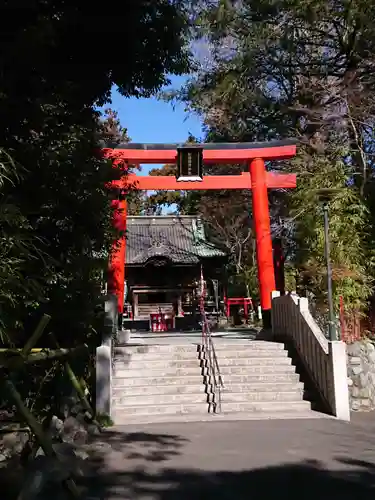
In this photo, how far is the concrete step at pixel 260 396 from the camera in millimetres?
8445

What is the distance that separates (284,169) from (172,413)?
8.43 m

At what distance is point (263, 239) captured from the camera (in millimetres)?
12523

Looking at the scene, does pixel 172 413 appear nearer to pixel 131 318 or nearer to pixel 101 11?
pixel 101 11

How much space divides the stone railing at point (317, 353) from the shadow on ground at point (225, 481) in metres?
2.47

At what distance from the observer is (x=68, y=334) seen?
7.69 m

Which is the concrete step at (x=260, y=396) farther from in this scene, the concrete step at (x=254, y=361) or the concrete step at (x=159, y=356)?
the concrete step at (x=159, y=356)

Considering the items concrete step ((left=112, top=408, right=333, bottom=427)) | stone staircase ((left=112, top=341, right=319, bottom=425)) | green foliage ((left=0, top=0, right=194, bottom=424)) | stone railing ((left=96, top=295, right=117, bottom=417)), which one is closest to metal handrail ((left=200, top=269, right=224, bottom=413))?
stone staircase ((left=112, top=341, right=319, bottom=425))

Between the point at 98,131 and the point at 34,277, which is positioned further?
the point at 98,131

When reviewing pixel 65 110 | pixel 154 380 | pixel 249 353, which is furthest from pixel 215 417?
pixel 65 110

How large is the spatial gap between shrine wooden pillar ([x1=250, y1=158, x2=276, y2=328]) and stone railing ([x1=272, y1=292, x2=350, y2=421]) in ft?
4.42

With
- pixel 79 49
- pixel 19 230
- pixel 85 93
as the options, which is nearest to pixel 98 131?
pixel 85 93

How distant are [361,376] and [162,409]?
3.44 m

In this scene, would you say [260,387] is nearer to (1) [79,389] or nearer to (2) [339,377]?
(2) [339,377]

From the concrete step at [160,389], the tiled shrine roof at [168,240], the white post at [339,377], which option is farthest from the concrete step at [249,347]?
the tiled shrine roof at [168,240]
